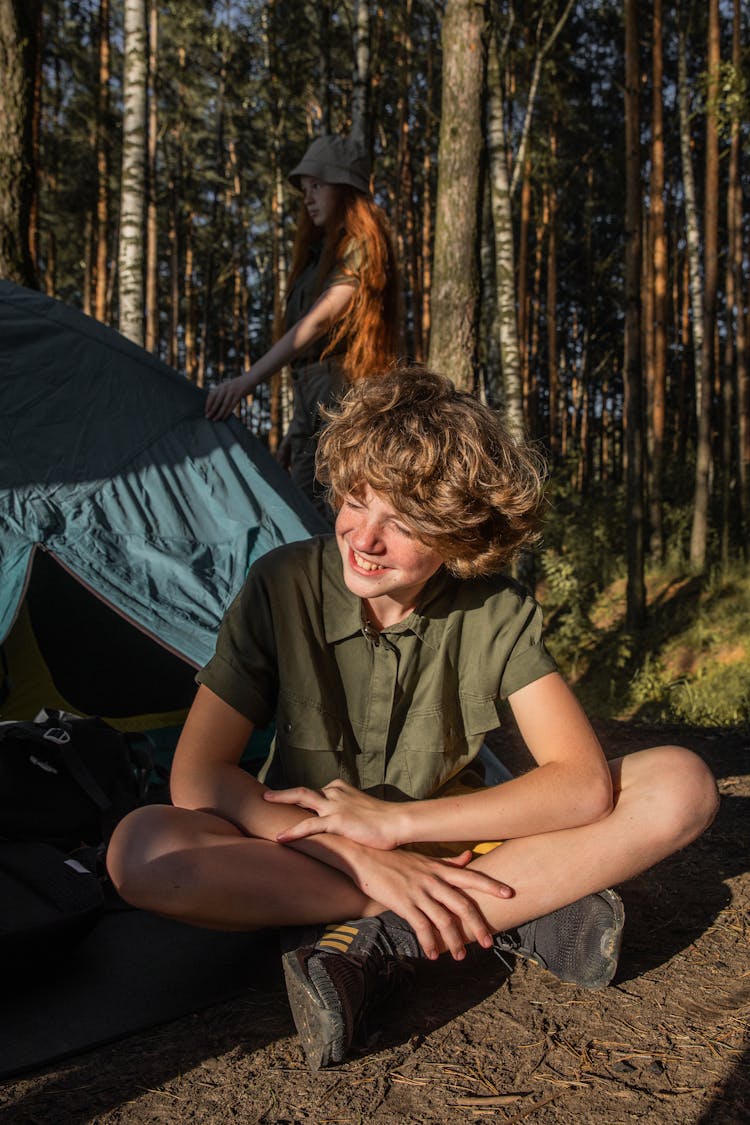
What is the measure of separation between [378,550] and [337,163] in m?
2.05

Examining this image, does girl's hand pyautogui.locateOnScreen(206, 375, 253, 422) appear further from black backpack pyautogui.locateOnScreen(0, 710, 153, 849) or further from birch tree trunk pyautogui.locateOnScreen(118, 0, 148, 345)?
birch tree trunk pyautogui.locateOnScreen(118, 0, 148, 345)

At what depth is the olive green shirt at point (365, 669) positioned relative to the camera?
6.25 feet

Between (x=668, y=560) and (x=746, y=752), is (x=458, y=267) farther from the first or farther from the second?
(x=668, y=560)

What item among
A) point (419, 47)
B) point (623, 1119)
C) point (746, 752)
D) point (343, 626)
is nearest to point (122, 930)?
point (343, 626)

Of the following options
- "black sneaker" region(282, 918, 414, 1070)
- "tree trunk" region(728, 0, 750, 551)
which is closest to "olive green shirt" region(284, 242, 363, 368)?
"black sneaker" region(282, 918, 414, 1070)

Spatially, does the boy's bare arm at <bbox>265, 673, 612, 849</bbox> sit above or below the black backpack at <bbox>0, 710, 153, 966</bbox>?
above

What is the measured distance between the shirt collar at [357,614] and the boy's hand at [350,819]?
13.2 inches

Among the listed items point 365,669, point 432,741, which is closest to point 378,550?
point 365,669

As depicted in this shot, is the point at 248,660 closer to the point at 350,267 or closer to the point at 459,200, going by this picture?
the point at 350,267

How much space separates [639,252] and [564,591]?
2824 mm

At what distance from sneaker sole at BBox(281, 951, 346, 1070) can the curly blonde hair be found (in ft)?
2.65

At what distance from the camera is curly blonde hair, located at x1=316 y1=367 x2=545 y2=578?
5.73ft

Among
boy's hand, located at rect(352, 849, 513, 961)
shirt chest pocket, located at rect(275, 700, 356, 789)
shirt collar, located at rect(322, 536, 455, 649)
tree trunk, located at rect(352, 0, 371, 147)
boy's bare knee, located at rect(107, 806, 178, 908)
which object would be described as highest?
tree trunk, located at rect(352, 0, 371, 147)

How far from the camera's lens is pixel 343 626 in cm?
194
